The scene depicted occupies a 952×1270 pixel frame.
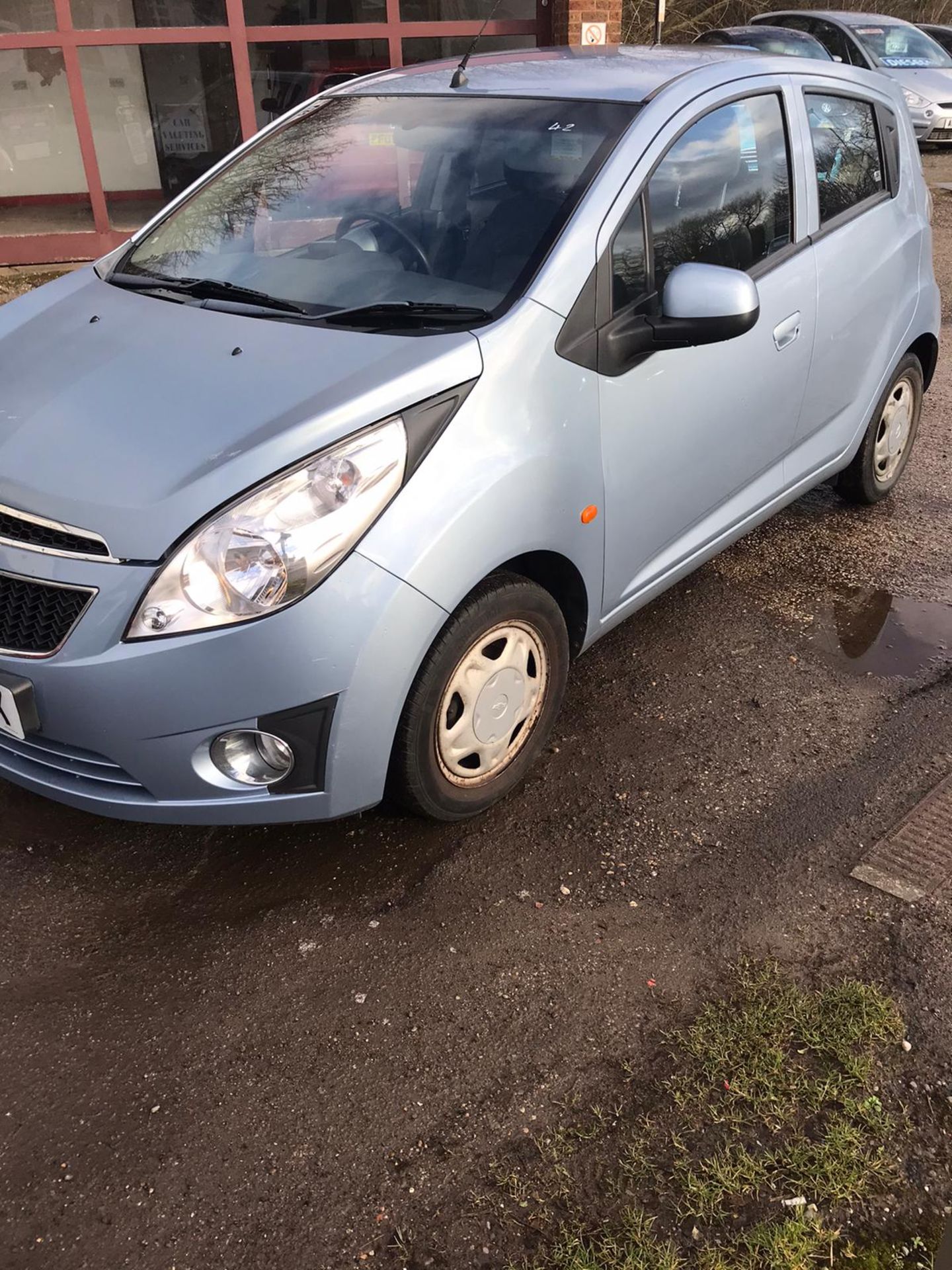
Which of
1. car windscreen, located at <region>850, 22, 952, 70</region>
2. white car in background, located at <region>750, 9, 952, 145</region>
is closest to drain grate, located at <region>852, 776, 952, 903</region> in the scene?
white car in background, located at <region>750, 9, 952, 145</region>

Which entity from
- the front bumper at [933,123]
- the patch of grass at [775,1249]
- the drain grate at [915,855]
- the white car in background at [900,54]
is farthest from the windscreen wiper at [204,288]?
the front bumper at [933,123]

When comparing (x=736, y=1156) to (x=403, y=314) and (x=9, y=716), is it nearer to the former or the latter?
(x=9, y=716)

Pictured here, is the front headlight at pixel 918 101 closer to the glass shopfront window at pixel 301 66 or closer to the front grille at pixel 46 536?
the glass shopfront window at pixel 301 66

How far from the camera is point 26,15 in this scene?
28.5ft

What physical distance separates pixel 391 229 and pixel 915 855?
2.19m

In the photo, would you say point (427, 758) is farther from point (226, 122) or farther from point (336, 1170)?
point (226, 122)

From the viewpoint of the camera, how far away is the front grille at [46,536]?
7.42ft

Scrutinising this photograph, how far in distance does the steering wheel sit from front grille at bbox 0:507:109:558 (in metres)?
1.17

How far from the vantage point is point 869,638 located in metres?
3.76

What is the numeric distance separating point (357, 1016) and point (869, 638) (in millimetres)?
2314

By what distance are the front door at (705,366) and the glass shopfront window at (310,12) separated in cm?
689

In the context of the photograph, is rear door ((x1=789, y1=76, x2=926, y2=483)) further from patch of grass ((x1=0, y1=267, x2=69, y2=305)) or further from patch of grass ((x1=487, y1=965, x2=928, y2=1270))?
patch of grass ((x1=0, y1=267, x2=69, y2=305))

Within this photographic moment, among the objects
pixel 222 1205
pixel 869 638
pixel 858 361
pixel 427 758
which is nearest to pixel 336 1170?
pixel 222 1205

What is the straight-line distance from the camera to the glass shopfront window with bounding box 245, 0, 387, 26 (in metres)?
8.95
